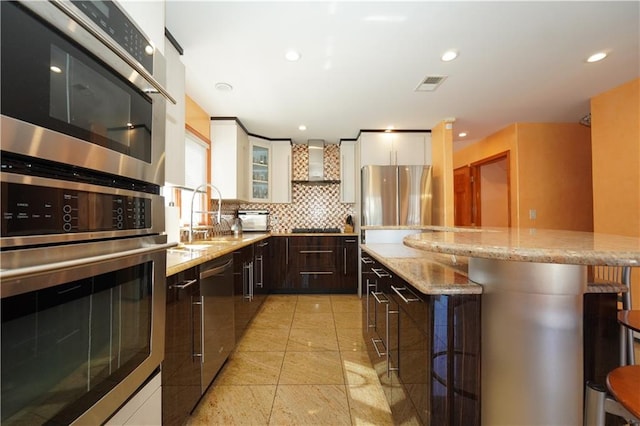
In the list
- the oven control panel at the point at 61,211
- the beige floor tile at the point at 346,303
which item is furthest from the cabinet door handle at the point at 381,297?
the beige floor tile at the point at 346,303

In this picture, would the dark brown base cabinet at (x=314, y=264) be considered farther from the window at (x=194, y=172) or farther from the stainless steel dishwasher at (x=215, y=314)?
the stainless steel dishwasher at (x=215, y=314)

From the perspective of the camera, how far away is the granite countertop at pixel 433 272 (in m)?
0.98

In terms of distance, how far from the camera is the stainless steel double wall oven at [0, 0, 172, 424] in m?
0.49

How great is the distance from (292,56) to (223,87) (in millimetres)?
902

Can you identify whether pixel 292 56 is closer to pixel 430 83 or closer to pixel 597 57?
pixel 430 83

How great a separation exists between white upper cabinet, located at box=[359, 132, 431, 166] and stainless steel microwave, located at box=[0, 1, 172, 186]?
3.36 meters

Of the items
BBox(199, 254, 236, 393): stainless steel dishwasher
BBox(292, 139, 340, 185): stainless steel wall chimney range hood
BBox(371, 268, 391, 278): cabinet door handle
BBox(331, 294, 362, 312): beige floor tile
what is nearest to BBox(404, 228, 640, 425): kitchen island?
BBox(371, 268, 391, 278): cabinet door handle

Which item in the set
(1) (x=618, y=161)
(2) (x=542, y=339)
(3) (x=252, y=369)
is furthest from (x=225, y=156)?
(1) (x=618, y=161)

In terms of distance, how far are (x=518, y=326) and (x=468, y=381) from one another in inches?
10.8

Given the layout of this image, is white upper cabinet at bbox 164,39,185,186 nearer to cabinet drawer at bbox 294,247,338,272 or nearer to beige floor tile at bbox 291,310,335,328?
beige floor tile at bbox 291,310,335,328

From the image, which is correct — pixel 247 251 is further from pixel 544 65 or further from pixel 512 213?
pixel 512 213

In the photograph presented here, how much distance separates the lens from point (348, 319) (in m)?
2.98

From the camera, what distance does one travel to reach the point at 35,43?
20.2 inches

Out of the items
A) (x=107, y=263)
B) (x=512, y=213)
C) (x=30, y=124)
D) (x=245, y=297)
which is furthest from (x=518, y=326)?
(x=512, y=213)
